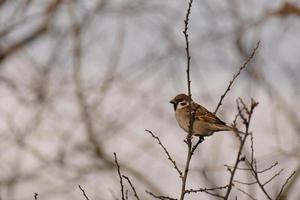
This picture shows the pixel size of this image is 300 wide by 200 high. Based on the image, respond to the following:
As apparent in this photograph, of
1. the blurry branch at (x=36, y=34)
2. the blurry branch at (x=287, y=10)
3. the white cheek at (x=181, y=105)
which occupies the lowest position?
the white cheek at (x=181, y=105)

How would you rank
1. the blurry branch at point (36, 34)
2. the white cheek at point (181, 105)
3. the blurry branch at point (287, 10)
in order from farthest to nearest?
the blurry branch at point (36, 34) → the blurry branch at point (287, 10) → the white cheek at point (181, 105)

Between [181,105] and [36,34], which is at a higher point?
[36,34]

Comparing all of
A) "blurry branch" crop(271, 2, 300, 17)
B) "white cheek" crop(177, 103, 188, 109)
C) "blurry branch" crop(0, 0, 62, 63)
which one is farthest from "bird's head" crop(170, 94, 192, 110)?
"blurry branch" crop(0, 0, 62, 63)

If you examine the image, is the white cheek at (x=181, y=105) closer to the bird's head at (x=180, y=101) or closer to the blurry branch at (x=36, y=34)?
the bird's head at (x=180, y=101)

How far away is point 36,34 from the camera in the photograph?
12.4m

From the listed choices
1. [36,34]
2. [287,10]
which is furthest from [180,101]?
[36,34]

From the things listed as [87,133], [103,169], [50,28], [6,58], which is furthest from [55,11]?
[103,169]

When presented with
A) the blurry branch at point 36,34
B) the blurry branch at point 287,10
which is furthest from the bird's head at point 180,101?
the blurry branch at point 36,34

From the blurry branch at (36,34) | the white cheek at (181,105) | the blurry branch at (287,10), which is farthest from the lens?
the blurry branch at (36,34)

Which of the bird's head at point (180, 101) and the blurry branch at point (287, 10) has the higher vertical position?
the blurry branch at point (287, 10)

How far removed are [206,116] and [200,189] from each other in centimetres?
196

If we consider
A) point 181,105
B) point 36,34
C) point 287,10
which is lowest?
point 181,105

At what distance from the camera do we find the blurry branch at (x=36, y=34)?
11633 mm

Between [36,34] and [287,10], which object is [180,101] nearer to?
[287,10]
